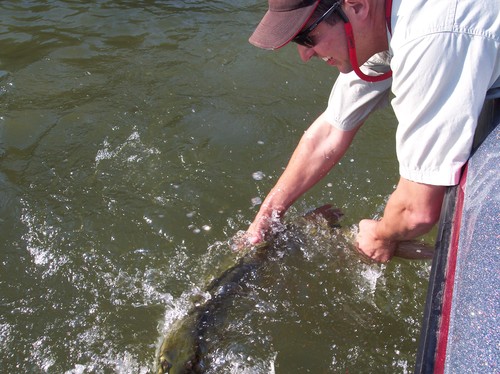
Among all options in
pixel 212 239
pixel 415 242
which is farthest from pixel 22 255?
pixel 415 242

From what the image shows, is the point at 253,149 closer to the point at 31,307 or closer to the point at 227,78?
the point at 227,78

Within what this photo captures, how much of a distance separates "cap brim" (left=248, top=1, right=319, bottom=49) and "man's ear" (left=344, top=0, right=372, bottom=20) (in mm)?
135

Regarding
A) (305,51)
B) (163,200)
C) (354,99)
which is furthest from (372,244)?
(163,200)

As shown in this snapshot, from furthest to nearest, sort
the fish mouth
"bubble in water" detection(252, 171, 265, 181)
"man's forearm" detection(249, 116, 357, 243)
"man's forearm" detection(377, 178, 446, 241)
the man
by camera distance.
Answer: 1. "bubble in water" detection(252, 171, 265, 181)
2. "man's forearm" detection(249, 116, 357, 243)
3. the fish mouth
4. "man's forearm" detection(377, 178, 446, 241)
5. the man

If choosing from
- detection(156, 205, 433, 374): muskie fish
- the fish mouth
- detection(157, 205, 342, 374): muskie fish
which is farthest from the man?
the fish mouth

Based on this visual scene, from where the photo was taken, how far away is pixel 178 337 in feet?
9.72

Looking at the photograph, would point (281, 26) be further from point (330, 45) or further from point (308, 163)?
point (308, 163)

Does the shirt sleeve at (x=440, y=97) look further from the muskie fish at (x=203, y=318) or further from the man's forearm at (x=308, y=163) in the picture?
the muskie fish at (x=203, y=318)

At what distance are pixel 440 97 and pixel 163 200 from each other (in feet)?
7.90

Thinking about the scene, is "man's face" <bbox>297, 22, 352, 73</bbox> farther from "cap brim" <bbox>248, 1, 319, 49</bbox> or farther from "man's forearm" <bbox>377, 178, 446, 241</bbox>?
"man's forearm" <bbox>377, 178, 446, 241</bbox>

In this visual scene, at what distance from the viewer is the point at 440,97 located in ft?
7.04

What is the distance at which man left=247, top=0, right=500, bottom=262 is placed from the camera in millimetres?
2049

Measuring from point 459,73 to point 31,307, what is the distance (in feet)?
8.75

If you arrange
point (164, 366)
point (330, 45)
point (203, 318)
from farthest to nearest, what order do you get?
point (203, 318)
point (164, 366)
point (330, 45)
